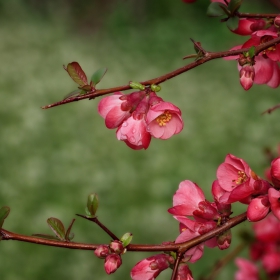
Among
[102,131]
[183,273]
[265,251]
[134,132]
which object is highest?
[134,132]

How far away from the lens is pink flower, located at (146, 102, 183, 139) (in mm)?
579

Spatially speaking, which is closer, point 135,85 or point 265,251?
point 135,85

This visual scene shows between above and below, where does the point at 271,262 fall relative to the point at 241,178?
below

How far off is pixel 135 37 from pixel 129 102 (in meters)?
3.21

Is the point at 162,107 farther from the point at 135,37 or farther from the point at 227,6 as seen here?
the point at 135,37

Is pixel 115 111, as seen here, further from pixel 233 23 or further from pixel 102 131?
pixel 102 131

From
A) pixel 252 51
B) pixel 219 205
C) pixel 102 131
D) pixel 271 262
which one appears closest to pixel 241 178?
pixel 219 205

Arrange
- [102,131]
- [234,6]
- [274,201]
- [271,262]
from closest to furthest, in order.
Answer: [274,201] → [234,6] → [271,262] → [102,131]

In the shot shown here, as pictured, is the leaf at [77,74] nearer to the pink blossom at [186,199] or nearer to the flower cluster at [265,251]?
the pink blossom at [186,199]

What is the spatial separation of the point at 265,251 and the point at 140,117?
0.73m

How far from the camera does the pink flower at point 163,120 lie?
58 cm

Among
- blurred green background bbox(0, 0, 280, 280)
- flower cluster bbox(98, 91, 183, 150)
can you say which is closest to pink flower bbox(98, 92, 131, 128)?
flower cluster bbox(98, 91, 183, 150)

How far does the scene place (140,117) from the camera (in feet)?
1.96

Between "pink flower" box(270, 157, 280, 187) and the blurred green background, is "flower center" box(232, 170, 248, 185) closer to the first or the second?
"pink flower" box(270, 157, 280, 187)
